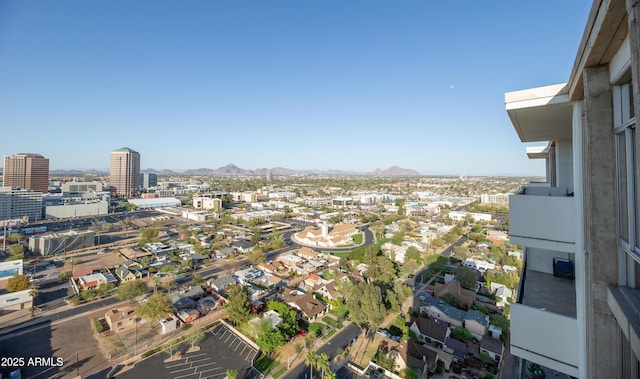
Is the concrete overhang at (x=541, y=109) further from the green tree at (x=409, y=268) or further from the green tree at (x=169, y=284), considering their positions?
the green tree at (x=169, y=284)

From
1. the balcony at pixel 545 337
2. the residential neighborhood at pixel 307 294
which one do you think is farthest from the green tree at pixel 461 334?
the balcony at pixel 545 337

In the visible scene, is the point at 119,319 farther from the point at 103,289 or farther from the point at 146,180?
the point at 146,180

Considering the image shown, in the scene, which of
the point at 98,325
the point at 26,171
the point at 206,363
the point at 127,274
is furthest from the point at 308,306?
the point at 26,171

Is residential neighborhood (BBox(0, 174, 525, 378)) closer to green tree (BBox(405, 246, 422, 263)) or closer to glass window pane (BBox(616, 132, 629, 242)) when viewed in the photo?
green tree (BBox(405, 246, 422, 263))

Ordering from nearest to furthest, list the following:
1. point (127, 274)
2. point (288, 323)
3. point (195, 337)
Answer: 1. point (195, 337)
2. point (288, 323)
3. point (127, 274)

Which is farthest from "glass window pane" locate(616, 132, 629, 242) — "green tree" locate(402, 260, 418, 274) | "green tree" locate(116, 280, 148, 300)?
"green tree" locate(116, 280, 148, 300)

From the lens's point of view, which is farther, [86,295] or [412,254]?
[412,254]
